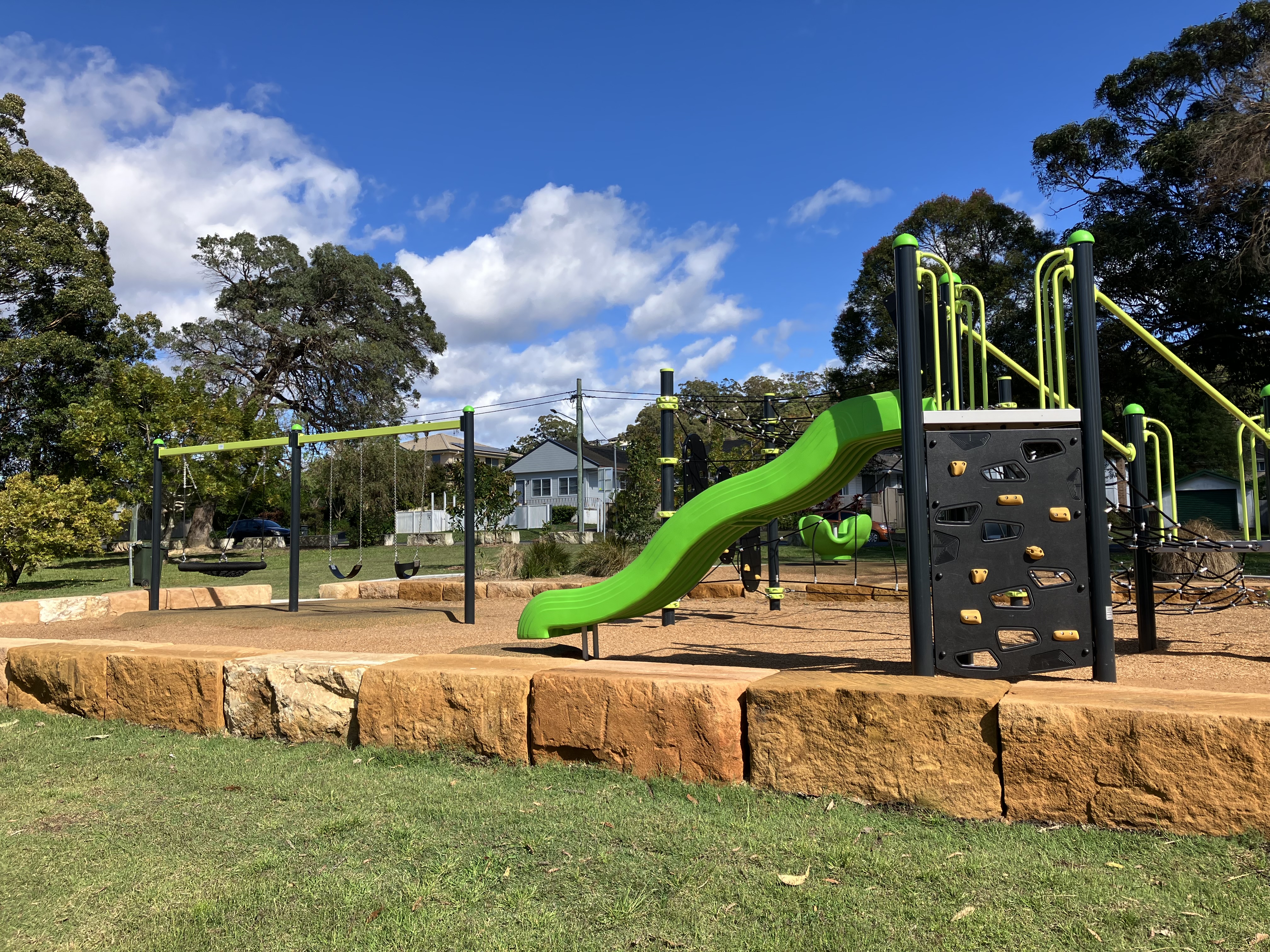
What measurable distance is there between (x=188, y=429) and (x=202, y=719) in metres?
21.3

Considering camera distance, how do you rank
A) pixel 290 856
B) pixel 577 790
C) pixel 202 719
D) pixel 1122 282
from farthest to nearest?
pixel 1122 282, pixel 202 719, pixel 577 790, pixel 290 856

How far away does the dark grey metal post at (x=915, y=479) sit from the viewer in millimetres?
3922

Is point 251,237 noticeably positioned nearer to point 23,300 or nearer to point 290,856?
point 23,300

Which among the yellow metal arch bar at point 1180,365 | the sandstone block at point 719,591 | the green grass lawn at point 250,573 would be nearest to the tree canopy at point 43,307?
the green grass lawn at point 250,573

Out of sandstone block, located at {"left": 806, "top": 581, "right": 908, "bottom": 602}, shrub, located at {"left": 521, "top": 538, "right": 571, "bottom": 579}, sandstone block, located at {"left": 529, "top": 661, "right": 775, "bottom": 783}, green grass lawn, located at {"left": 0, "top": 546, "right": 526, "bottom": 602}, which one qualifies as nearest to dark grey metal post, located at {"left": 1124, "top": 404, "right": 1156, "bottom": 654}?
sandstone block, located at {"left": 529, "top": 661, "right": 775, "bottom": 783}

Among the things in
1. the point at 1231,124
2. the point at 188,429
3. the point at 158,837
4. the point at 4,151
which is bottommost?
the point at 158,837

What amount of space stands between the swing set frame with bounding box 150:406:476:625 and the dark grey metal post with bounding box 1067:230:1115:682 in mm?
5946

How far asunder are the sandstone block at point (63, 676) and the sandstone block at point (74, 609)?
5733 mm

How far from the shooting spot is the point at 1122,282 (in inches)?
813

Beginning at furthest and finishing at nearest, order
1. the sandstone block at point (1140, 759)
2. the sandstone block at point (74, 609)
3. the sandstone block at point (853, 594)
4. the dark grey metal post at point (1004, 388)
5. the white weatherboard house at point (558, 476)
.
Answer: the white weatherboard house at point (558, 476) < the sandstone block at point (853, 594) < the sandstone block at point (74, 609) < the dark grey metal post at point (1004, 388) < the sandstone block at point (1140, 759)

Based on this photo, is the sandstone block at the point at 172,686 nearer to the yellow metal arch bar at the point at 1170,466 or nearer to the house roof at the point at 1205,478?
the yellow metal arch bar at the point at 1170,466

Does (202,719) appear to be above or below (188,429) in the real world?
below

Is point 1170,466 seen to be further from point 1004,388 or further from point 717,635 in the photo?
point 717,635

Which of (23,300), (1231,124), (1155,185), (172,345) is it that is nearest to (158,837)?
(1231,124)
